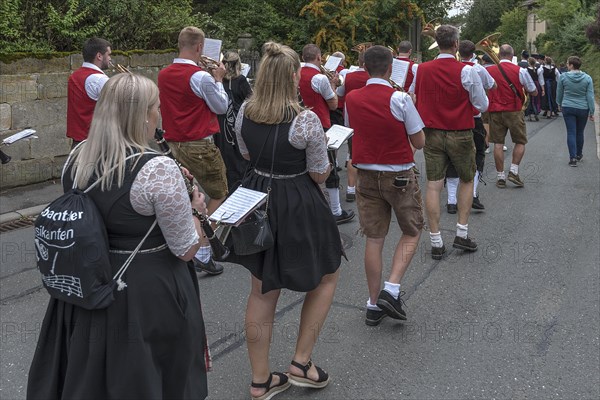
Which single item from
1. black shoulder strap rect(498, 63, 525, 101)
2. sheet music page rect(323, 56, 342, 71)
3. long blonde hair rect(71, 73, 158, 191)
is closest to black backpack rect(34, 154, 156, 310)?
long blonde hair rect(71, 73, 158, 191)

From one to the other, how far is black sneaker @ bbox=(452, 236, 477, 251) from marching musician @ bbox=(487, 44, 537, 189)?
119 inches

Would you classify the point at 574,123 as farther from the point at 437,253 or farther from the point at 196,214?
the point at 196,214

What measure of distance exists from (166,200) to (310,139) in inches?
47.4

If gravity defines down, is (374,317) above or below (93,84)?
below

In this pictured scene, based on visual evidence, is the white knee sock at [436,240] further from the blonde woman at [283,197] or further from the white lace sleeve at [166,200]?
the white lace sleeve at [166,200]

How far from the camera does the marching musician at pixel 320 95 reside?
683cm

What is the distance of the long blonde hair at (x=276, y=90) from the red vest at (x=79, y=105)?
3167 mm

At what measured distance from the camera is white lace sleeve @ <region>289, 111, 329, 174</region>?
3439mm

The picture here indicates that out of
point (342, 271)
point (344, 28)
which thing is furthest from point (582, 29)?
point (342, 271)

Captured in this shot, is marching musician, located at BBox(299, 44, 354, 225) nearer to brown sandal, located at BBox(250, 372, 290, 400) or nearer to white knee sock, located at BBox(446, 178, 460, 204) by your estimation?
white knee sock, located at BBox(446, 178, 460, 204)

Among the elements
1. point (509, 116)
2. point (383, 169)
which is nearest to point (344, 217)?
point (383, 169)

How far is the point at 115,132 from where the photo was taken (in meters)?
2.44

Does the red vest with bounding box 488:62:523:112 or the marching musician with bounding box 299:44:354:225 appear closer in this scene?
the marching musician with bounding box 299:44:354:225

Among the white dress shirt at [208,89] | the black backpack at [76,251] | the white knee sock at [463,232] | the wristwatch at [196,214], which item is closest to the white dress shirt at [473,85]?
the white knee sock at [463,232]
